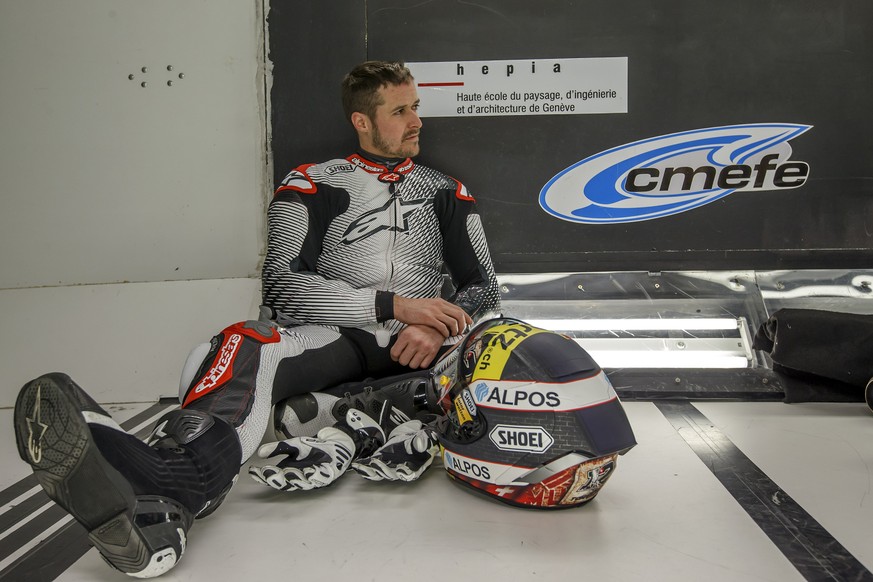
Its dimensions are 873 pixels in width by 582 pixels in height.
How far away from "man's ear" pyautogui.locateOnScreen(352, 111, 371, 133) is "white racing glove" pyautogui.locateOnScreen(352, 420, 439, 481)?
1.28 metres

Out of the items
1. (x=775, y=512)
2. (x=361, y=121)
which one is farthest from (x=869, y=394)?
(x=361, y=121)

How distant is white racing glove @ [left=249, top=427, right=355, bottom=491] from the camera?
5.96 ft

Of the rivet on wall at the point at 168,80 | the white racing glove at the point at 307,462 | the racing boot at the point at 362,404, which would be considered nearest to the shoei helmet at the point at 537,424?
the white racing glove at the point at 307,462

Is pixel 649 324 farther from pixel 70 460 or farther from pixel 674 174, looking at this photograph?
pixel 70 460

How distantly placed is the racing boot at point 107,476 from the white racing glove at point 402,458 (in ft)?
1.62

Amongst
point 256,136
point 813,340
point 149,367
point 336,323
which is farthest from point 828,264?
point 149,367

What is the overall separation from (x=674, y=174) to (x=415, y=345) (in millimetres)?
1575

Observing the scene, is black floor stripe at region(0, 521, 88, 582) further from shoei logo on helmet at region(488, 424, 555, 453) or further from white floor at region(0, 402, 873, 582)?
shoei logo on helmet at region(488, 424, 555, 453)

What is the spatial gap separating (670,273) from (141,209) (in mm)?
2373

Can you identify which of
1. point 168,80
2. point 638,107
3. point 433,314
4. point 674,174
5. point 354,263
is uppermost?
point 168,80

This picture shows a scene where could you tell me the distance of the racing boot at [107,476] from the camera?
50.8 inches

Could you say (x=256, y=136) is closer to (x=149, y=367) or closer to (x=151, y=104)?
(x=151, y=104)

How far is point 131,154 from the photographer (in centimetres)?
336

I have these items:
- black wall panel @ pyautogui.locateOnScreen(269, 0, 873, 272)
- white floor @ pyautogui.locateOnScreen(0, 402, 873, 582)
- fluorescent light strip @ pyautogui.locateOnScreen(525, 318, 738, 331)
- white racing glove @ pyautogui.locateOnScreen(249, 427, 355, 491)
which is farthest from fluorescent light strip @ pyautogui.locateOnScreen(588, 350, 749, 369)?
white racing glove @ pyautogui.locateOnScreen(249, 427, 355, 491)
